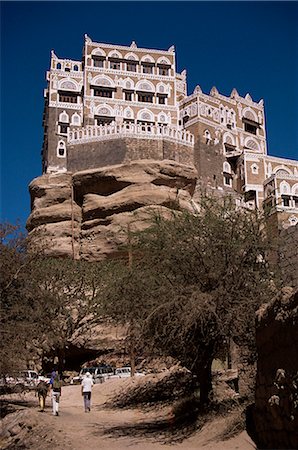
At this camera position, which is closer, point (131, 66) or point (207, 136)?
point (207, 136)

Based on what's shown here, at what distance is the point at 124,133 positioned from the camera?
40.3 metres

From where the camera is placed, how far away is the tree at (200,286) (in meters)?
13.4

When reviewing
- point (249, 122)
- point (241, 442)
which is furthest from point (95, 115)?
point (241, 442)

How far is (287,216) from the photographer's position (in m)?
42.1

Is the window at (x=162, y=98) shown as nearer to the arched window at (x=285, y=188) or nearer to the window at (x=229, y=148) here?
the window at (x=229, y=148)

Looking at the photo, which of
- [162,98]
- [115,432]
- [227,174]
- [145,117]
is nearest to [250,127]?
[162,98]

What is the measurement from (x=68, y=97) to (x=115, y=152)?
20.6 m

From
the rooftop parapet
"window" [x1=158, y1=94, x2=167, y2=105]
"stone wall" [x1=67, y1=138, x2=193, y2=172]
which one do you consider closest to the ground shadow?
"stone wall" [x1=67, y1=138, x2=193, y2=172]

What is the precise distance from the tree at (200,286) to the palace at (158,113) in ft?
105

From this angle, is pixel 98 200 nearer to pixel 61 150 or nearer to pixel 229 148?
pixel 61 150

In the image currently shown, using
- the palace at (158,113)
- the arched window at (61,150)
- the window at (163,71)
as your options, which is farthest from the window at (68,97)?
the window at (163,71)

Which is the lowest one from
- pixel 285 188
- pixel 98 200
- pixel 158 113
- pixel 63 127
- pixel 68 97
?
pixel 98 200

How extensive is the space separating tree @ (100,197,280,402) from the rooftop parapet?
82.8 feet

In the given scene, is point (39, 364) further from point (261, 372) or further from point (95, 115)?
point (95, 115)
